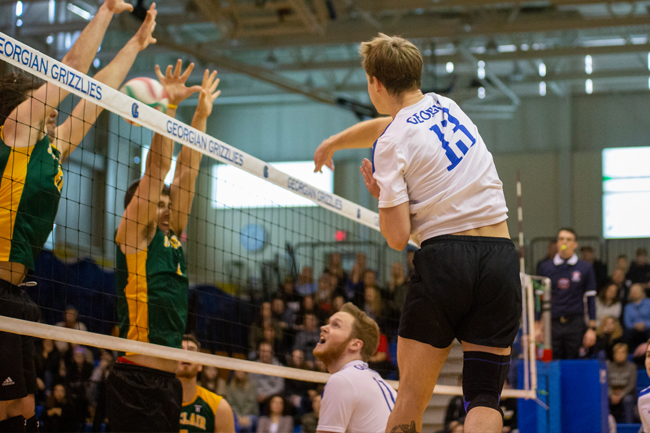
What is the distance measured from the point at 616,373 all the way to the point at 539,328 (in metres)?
2.79

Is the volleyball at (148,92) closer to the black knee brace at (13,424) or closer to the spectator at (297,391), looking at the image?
the black knee brace at (13,424)

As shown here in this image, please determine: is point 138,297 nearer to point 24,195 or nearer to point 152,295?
point 152,295

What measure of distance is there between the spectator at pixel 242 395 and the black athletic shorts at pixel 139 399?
642 cm

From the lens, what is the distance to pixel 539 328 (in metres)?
8.50

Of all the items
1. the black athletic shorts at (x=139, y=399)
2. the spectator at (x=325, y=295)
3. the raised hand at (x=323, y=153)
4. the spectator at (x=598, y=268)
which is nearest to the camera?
the raised hand at (x=323, y=153)

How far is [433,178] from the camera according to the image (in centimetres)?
254

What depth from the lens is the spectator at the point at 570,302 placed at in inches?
406

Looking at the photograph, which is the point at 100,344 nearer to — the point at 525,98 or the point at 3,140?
→ the point at 3,140

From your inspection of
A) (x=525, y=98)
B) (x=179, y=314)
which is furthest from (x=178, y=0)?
(x=179, y=314)

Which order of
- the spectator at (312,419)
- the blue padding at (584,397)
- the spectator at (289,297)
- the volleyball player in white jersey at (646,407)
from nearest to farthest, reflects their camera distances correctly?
the volleyball player in white jersey at (646,407)
the blue padding at (584,397)
the spectator at (312,419)
the spectator at (289,297)

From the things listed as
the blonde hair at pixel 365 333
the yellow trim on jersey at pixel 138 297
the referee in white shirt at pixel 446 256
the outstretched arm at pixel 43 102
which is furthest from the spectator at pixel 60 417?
the referee in white shirt at pixel 446 256

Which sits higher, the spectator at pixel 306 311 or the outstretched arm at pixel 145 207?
the outstretched arm at pixel 145 207

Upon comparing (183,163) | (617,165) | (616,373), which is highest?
(617,165)

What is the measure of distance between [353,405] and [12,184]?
2.09 metres
